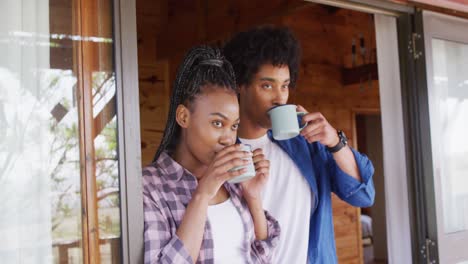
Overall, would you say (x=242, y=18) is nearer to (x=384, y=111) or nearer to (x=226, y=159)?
(x=384, y=111)

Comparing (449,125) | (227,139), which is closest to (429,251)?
(449,125)

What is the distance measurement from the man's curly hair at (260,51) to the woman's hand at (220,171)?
50 cm

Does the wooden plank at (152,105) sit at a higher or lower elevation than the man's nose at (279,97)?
higher

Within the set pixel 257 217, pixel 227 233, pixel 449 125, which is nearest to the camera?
pixel 227 233

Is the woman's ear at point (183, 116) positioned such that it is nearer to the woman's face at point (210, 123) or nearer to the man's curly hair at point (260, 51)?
the woman's face at point (210, 123)

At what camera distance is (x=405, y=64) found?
208cm

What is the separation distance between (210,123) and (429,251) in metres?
1.26

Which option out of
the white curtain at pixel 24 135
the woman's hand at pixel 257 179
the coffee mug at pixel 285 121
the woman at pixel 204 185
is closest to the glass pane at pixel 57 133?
the white curtain at pixel 24 135

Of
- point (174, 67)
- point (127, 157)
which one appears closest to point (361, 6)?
point (127, 157)

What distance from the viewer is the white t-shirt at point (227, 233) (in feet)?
4.10

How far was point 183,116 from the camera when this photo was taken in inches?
51.9

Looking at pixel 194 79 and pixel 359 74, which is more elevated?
pixel 359 74

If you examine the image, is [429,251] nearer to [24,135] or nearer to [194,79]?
[194,79]

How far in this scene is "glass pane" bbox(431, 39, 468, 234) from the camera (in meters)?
2.13
